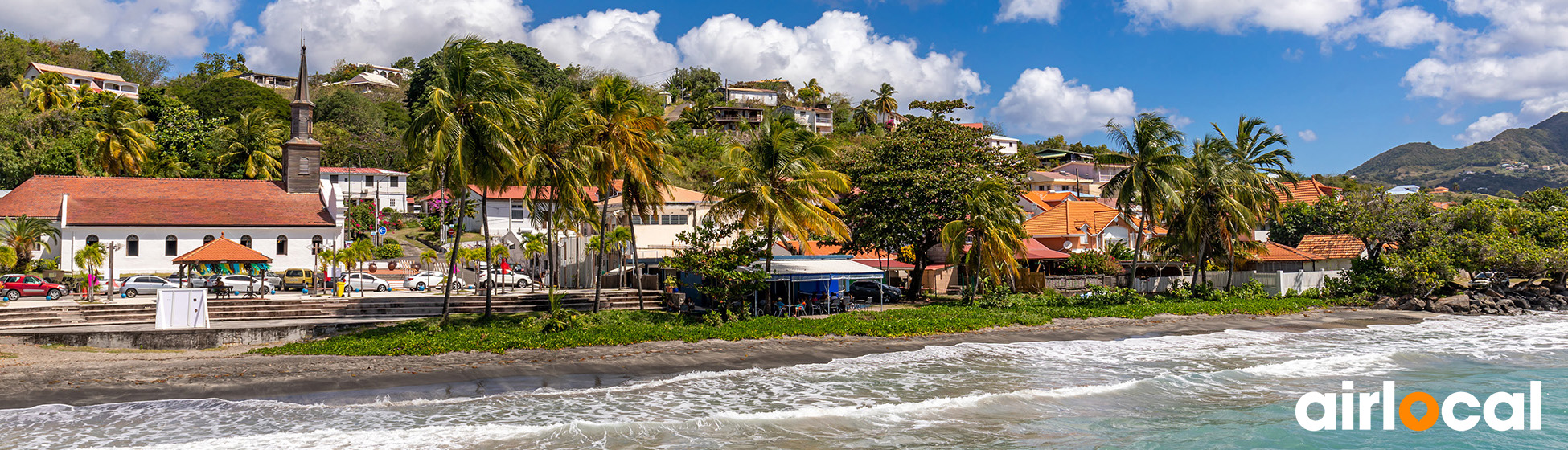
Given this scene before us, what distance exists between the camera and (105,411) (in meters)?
13.8

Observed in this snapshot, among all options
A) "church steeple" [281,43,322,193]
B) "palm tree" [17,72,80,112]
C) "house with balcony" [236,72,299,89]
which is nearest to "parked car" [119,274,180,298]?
"church steeple" [281,43,322,193]

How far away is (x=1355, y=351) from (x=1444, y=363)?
6.49 feet

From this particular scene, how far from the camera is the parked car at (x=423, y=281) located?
35.0 meters

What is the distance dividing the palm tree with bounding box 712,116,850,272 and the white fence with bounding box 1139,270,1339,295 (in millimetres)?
20558

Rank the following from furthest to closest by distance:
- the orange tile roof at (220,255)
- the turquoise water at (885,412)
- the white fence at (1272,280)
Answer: the white fence at (1272,280) → the orange tile roof at (220,255) → the turquoise water at (885,412)

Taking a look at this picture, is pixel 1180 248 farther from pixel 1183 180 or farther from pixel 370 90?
pixel 370 90

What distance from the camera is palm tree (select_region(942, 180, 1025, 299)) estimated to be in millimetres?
29094

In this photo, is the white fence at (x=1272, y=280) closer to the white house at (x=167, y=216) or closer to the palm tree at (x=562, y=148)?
the palm tree at (x=562, y=148)

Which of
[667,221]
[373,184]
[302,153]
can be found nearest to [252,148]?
[373,184]

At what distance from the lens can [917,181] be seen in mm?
32031

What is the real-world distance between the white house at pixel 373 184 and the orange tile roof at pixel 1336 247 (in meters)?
63.7

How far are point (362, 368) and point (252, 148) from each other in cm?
4750

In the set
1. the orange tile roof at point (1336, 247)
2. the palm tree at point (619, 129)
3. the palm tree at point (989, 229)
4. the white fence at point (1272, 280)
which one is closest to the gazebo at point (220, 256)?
the palm tree at point (619, 129)

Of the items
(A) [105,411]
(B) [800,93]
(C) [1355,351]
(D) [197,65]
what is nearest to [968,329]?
(C) [1355,351]
